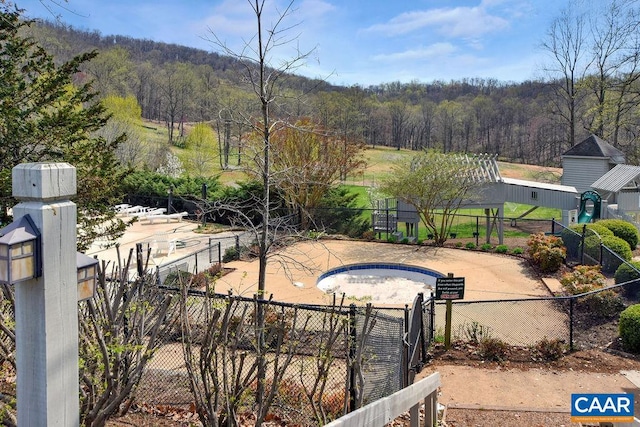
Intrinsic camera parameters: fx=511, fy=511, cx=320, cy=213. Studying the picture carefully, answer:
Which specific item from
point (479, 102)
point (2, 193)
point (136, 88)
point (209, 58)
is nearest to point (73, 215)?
point (2, 193)

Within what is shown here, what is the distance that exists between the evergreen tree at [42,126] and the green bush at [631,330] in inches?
468

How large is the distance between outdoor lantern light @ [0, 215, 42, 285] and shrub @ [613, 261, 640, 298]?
40.1 ft

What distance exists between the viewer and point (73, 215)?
2.08 m

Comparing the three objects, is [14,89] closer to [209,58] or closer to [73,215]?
[73,215]

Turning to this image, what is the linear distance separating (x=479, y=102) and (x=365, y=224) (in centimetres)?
6792

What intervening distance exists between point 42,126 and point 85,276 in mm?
11911

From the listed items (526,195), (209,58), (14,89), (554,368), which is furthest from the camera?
(209,58)

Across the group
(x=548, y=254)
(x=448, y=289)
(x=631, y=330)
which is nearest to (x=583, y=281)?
(x=548, y=254)

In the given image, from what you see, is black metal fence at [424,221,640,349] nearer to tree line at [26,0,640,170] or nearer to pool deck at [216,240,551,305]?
pool deck at [216,240,551,305]

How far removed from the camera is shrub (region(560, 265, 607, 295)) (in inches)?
469

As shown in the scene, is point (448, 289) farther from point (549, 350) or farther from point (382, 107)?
point (382, 107)

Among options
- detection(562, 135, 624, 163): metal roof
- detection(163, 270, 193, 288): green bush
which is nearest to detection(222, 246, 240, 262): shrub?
detection(163, 270, 193, 288): green bush

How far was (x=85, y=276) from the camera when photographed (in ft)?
7.58

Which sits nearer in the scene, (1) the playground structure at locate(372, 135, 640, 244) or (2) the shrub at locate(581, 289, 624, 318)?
(2) the shrub at locate(581, 289, 624, 318)
